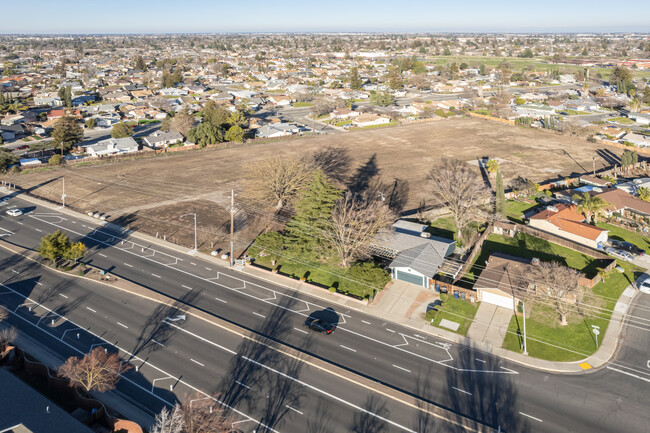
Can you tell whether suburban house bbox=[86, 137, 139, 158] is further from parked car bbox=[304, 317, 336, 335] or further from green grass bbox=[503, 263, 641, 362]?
green grass bbox=[503, 263, 641, 362]

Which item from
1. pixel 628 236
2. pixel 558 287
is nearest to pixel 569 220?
pixel 628 236

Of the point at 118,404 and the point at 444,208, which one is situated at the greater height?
the point at 444,208

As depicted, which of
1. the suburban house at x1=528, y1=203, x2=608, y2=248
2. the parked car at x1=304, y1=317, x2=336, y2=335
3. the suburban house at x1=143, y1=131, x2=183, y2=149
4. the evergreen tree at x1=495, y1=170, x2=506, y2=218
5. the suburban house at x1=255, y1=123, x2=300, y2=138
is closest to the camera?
the parked car at x1=304, y1=317, x2=336, y2=335

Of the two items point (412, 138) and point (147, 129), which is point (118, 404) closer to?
point (412, 138)

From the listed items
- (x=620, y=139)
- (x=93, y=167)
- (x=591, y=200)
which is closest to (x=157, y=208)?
(x=93, y=167)

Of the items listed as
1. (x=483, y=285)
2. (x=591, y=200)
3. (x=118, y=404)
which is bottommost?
(x=118, y=404)

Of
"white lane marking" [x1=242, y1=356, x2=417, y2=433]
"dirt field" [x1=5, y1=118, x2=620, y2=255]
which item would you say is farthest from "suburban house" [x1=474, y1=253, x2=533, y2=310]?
"dirt field" [x1=5, y1=118, x2=620, y2=255]
